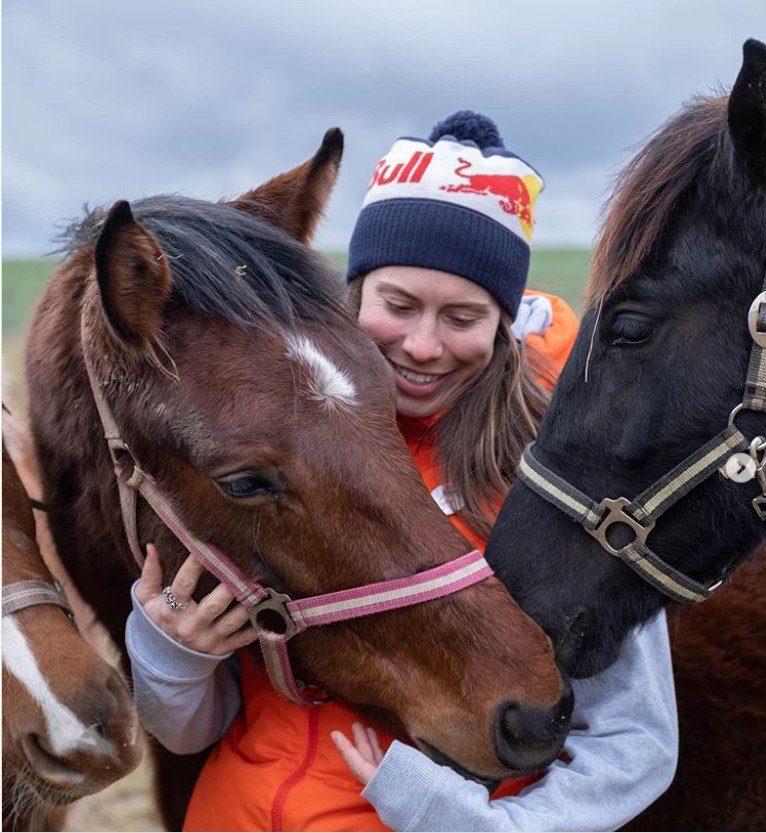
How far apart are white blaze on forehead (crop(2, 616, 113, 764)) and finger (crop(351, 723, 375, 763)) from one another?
588 mm

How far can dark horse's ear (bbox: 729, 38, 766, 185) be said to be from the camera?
2.10 m

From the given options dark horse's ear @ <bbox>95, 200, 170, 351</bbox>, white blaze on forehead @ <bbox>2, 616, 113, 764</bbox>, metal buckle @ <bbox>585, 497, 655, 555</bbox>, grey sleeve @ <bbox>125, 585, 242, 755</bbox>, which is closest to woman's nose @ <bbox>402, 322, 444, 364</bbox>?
metal buckle @ <bbox>585, 497, 655, 555</bbox>

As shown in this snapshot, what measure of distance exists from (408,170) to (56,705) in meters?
1.81

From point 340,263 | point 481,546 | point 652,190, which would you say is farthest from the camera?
point 340,263

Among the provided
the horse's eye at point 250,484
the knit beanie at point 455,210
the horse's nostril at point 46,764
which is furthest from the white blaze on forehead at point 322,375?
the horse's nostril at point 46,764

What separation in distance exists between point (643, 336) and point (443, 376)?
68cm

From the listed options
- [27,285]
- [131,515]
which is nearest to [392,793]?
[131,515]

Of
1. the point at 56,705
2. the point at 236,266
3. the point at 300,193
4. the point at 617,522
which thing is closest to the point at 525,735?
the point at 617,522

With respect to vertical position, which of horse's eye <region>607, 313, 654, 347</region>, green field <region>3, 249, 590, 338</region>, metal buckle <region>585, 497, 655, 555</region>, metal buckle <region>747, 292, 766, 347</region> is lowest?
green field <region>3, 249, 590, 338</region>

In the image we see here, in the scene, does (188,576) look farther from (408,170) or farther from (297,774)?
(408,170)

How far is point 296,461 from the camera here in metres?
→ 2.08

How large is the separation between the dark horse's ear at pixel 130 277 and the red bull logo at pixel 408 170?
3.30 feet

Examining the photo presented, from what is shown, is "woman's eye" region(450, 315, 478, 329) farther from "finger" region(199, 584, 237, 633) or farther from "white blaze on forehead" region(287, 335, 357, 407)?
"finger" region(199, 584, 237, 633)

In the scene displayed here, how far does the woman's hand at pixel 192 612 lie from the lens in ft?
7.32
